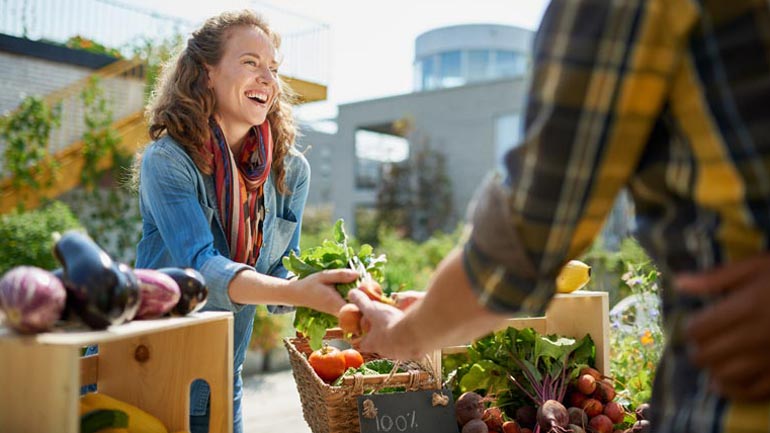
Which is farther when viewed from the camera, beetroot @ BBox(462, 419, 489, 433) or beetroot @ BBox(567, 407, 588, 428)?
beetroot @ BBox(567, 407, 588, 428)

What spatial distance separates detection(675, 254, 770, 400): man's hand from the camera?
2.52 ft

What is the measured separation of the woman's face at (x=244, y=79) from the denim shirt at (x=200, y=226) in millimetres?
232

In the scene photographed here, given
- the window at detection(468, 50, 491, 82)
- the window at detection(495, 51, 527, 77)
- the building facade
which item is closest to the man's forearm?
the building facade

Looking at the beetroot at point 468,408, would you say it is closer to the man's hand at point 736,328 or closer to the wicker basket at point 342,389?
the wicker basket at point 342,389

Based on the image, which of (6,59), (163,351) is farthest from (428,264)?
(163,351)

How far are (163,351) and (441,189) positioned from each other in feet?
60.0

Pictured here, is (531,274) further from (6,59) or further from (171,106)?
(6,59)

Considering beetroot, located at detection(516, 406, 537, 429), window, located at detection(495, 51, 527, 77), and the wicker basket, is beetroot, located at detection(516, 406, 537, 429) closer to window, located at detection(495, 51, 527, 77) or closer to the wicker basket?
the wicker basket

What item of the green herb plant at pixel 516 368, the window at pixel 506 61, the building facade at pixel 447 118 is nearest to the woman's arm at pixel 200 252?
the green herb plant at pixel 516 368

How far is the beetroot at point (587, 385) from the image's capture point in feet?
7.54

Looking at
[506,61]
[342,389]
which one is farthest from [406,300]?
[506,61]

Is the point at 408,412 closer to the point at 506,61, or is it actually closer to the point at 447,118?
the point at 447,118

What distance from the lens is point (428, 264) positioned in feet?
36.4

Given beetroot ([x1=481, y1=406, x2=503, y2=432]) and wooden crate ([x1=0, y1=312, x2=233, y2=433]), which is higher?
wooden crate ([x1=0, y1=312, x2=233, y2=433])
